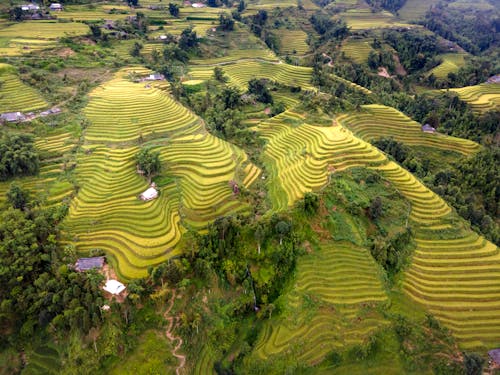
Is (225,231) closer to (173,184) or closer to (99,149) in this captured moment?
(173,184)

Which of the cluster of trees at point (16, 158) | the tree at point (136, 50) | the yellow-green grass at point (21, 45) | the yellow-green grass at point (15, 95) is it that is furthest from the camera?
the tree at point (136, 50)

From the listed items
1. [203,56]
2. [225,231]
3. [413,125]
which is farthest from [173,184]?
[203,56]

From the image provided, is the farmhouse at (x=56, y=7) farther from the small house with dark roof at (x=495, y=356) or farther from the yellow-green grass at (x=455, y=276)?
the small house with dark roof at (x=495, y=356)

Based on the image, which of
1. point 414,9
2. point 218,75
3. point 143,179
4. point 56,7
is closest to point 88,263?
point 143,179

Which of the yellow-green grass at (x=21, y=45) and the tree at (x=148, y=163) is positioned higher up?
the yellow-green grass at (x=21, y=45)

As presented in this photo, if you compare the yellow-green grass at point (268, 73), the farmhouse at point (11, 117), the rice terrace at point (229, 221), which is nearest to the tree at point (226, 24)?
the yellow-green grass at point (268, 73)

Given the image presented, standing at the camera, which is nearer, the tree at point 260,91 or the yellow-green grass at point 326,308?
the yellow-green grass at point 326,308
